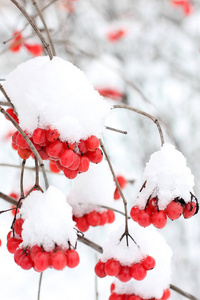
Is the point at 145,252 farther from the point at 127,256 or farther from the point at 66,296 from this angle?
the point at 66,296

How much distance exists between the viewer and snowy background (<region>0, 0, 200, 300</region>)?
13.6 feet

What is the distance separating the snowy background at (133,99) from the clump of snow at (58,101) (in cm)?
299

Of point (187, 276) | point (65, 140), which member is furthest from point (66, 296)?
point (65, 140)

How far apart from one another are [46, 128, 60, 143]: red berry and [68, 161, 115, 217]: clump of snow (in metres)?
0.46

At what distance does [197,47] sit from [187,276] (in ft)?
9.26

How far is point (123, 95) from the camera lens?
4.27 m

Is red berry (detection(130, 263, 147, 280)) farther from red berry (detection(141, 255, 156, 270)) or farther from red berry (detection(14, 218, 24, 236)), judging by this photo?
red berry (detection(14, 218, 24, 236))

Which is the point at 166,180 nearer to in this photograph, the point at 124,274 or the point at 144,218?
the point at 144,218

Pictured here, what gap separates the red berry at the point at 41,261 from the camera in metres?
0.83

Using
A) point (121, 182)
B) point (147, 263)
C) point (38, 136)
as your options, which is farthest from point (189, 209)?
point (121, 182)

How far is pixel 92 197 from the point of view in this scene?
132cm

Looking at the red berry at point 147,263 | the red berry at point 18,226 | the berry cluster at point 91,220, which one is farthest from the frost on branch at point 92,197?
the red berry at point 18,226

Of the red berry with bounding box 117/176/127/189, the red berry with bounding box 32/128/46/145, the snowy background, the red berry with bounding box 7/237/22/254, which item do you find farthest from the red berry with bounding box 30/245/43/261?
the snowy background

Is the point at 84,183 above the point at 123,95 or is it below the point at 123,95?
below
